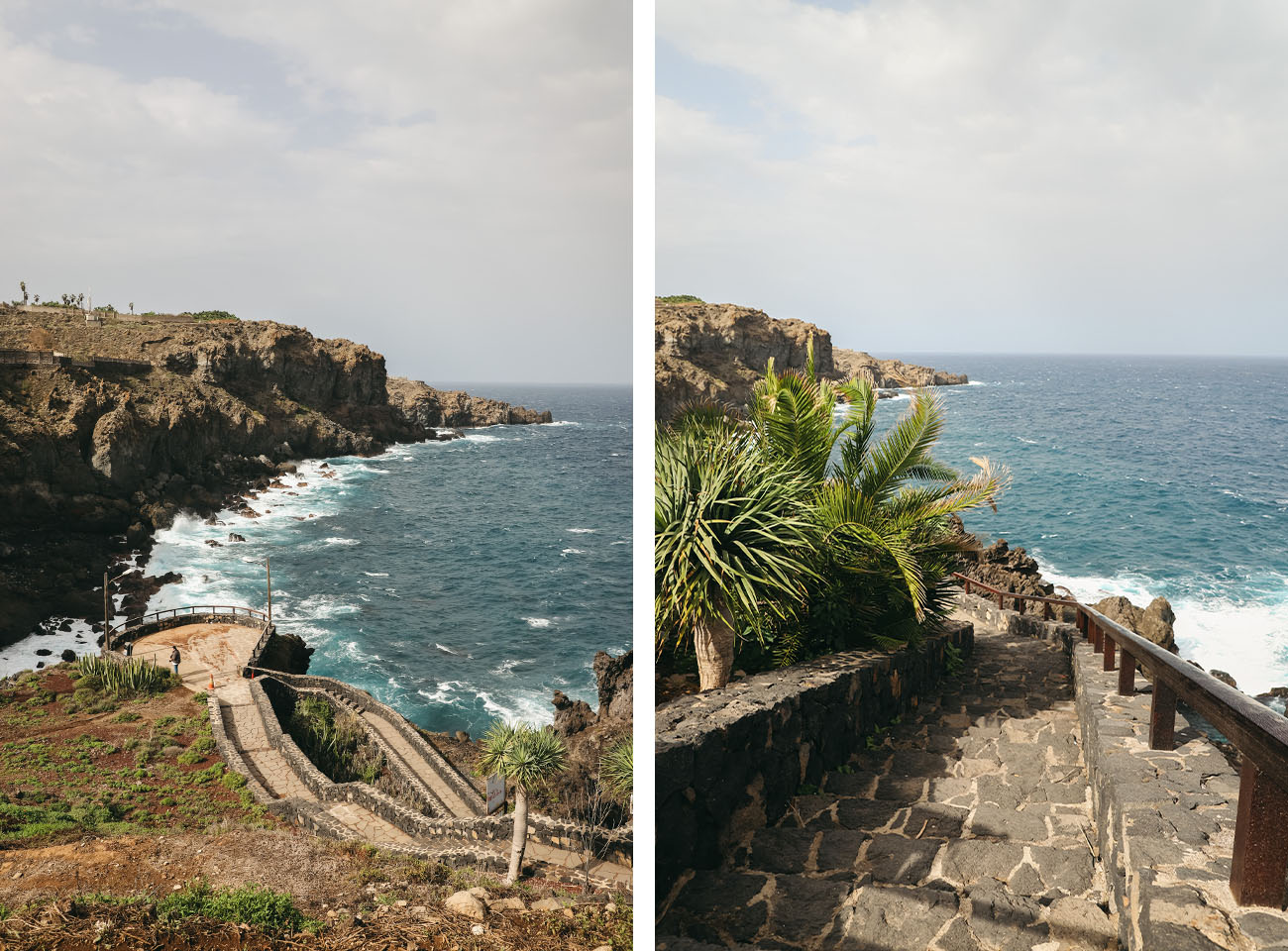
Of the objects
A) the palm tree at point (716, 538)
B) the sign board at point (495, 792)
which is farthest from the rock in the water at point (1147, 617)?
the sign board at point (495, 792)

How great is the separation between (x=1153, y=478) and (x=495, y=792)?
3650 mm

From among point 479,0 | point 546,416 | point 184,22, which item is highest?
point 479,0

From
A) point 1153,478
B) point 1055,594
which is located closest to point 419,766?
point 1153,478

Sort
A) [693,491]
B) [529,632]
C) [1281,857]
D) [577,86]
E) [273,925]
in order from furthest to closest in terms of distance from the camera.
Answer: [693,491] < [577,86] < [529,632] < [273,925] < [1281,857]

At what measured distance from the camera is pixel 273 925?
134 cm

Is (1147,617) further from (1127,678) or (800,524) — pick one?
(800,524)

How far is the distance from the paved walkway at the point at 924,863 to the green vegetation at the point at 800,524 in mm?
627

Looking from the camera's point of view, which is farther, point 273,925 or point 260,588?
point 260,588

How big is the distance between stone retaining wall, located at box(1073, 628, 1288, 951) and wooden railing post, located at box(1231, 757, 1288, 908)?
4cm

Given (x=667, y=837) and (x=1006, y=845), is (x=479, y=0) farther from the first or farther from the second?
(x=1006, y=845)

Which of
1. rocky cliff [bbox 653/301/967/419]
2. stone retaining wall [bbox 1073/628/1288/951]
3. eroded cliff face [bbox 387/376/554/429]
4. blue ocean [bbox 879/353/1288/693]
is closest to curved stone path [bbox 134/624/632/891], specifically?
eroded cliff face [bbox 387/376/554/429]

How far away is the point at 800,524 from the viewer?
2613 millimetres

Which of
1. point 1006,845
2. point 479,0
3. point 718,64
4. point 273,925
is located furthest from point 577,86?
point 1006,845

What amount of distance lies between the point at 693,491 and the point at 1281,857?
1.69 m
